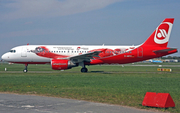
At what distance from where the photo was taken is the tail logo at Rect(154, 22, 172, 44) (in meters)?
34.2

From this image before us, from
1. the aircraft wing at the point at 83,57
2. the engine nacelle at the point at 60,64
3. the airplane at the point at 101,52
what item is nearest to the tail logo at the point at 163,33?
the airplane at the point at 101,52

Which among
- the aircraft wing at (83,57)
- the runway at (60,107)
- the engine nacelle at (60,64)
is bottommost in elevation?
the runway at (60,107)

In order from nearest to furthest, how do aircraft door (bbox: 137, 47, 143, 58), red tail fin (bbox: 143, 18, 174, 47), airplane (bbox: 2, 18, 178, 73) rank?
airplane (bbox: 2, 18, 178, 73)
red tail fin (bbox: 143, 18, 174, 47)
aircraft door (bbox: 137, 47, 143, 58)

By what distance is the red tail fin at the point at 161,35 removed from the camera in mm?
34156

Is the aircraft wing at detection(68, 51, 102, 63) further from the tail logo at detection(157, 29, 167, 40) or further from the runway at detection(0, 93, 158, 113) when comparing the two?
the runway at detection(0, 93, 158, 113)

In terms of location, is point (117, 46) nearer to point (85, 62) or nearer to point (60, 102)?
point (85, 62)

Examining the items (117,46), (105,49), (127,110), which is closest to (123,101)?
(127,110)

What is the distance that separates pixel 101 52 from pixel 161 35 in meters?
9.06

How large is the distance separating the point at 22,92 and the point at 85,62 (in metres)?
19.8

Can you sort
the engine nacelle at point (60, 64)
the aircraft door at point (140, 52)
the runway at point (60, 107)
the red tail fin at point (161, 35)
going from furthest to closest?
A: the aircraft door at point (140, 52) < the red tail fin at point (161, 35) < the engine nacelle at point (60, 64) < the runway at point (60, 107)

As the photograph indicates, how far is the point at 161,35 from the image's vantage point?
3441cm

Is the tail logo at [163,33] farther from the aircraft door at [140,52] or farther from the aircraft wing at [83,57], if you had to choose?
the aircraft wing at [83,57]

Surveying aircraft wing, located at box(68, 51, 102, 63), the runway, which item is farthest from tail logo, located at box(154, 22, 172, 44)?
the runway

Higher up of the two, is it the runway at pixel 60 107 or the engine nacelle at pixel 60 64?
the engine nacelle at pixel 60 64
